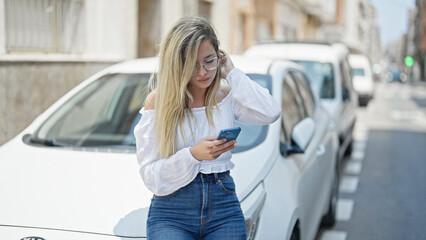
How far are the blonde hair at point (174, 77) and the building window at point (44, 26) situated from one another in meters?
6.01

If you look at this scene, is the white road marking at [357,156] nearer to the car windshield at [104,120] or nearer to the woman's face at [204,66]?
the car windshield at [104,120]

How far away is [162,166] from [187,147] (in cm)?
13

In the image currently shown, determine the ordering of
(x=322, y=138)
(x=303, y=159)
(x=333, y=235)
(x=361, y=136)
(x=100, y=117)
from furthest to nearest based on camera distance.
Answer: (x=361, y=136) → (x=333, y=235) → (x=322, y=138) → (x=100, y=117) → (x=303, y=159)

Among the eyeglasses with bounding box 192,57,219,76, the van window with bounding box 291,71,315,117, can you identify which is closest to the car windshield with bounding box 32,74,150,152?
the van window with bounding box 291,71,315,117

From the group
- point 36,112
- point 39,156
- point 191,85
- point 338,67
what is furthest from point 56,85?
point 191,85

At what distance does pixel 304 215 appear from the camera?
3.89 m

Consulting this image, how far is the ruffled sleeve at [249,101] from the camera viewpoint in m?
2.55

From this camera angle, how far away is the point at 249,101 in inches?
101

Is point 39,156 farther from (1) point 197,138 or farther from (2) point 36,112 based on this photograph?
(2) point 36,112

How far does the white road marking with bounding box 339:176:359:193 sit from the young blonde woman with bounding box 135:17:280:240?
539 cm

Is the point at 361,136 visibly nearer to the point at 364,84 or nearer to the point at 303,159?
the point at 364,84

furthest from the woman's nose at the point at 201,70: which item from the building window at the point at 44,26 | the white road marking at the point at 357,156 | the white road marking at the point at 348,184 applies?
the white road marking at the point at 357,156

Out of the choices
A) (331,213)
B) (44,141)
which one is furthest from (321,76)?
(44,141)

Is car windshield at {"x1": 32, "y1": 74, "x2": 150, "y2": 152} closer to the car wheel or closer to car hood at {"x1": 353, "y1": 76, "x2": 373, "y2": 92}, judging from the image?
the car wheel
